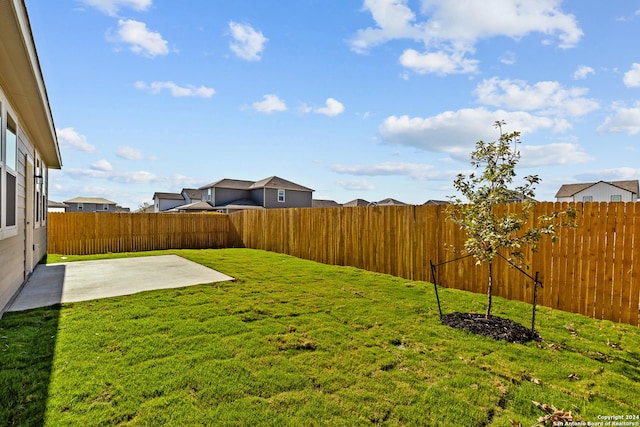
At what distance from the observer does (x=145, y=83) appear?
1013 centimetres

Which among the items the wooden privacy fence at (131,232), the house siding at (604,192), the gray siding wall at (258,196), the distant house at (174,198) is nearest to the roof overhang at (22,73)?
the wooden privacy fence at (131,232)

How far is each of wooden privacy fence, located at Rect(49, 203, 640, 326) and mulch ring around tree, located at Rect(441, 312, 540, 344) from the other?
1.59 meters

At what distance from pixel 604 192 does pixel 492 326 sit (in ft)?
114

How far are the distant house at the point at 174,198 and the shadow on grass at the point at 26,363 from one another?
3543 cm

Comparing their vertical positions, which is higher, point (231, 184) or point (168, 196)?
point (231, 184)

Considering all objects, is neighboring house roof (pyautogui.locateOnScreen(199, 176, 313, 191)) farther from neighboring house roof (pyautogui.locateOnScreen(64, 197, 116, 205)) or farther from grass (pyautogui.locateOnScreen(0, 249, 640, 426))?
neighboring house roof (pyautogui.locateOnScreen(64, 197, 116, 205))

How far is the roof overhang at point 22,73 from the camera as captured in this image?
298cm

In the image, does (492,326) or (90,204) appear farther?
(90,204)

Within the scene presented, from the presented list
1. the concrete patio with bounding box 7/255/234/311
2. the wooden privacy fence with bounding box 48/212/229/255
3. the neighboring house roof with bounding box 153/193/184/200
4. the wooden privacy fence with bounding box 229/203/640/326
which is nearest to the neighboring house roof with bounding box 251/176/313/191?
the wooden privacy fence with bounding box 48/212/229/255

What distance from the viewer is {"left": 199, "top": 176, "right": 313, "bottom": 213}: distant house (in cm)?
2876

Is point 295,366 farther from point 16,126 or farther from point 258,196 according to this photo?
point 258,196

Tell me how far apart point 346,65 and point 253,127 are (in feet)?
18.1

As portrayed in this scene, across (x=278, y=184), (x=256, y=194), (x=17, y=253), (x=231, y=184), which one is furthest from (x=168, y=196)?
(x=17, y=253)

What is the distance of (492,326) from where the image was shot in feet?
14.3
